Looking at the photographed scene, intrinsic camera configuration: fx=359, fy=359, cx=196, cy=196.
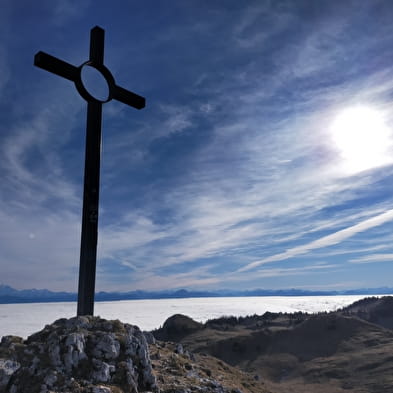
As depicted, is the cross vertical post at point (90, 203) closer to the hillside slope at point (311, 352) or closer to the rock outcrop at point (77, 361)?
the rock outcrop at point (77, 361)

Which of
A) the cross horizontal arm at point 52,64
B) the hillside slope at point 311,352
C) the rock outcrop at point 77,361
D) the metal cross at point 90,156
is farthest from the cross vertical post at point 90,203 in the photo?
the hillside slope at point 311,352

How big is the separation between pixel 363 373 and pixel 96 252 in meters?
31.7

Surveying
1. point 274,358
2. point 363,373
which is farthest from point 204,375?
point 274,358

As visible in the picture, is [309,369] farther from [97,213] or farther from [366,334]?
[97,213]

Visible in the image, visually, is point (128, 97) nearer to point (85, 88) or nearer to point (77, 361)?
point (85, 88)

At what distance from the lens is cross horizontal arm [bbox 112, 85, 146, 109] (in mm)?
12719

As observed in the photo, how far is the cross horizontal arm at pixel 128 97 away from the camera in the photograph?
12719 millimetres

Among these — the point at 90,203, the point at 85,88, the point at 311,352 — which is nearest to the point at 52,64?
the point at 85,88

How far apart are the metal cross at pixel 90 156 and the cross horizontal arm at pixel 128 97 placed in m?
0.19

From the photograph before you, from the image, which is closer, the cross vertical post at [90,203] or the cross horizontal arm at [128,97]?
the cross vertical post at [90,203]

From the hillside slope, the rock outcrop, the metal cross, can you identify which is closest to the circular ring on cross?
the metal cross

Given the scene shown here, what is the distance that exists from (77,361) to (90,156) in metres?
6.02

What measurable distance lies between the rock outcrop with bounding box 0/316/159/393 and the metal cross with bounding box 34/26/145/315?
1.05 m

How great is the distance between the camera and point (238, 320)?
229 feet
